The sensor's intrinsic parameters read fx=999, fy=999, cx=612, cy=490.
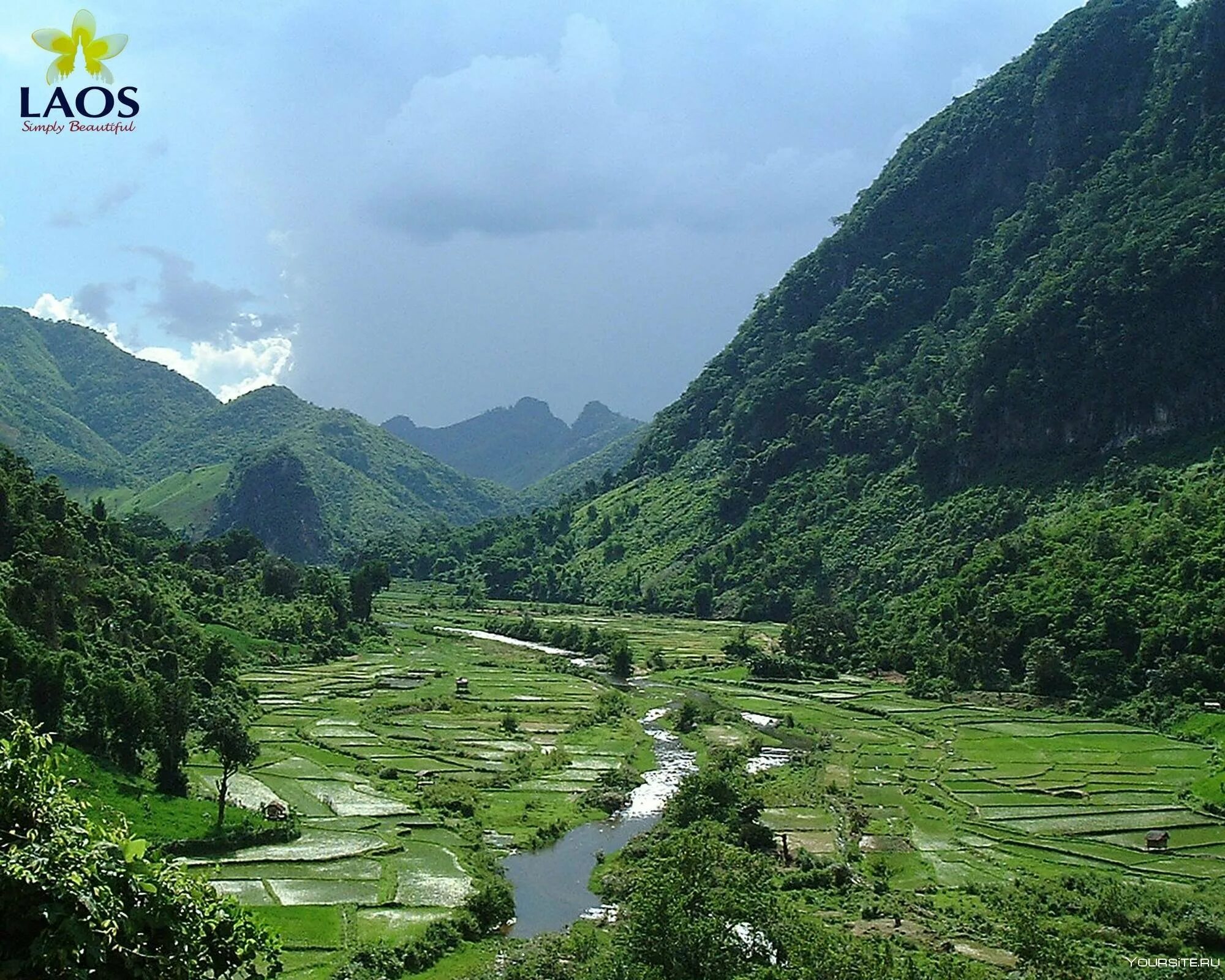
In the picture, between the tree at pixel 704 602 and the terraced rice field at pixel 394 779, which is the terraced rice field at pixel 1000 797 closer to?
the terraced rice field at pixel 394 779

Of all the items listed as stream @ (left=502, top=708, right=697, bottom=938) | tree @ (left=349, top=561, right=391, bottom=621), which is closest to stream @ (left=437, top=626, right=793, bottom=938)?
stream @ (left=502, top=708, right=697, bottom=938)

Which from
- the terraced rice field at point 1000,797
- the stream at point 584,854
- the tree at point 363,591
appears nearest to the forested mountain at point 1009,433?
the terraced rice field at point 1000,797

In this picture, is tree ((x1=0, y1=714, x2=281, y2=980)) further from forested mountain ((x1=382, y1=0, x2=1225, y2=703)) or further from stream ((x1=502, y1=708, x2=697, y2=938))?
forested mountain ((x1=382, y1=0, x2=1225, y2=703))

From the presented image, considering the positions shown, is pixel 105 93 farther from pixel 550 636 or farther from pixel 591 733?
pixel 550 636

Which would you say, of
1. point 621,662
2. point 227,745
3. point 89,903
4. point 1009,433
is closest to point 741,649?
point 621,662

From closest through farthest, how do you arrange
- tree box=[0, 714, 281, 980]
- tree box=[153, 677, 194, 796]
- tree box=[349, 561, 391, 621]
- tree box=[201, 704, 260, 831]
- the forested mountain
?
tree box=[0, 714, 281, 980]
tree box=[201, 704, 260, 831]
tree box=[153, 677, 194, 796]
the forested mountain
tree box=[349, 561, 391, 621]

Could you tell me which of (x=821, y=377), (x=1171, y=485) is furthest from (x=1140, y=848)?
(x=821, y=377)

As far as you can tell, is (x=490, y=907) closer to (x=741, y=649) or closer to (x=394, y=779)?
(x=394, y=779)
